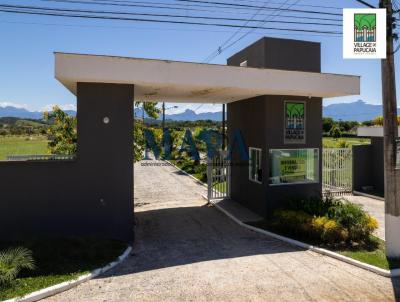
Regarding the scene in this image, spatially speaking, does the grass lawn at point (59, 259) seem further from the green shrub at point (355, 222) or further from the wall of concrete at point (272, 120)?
A: the green shrub at point (355, 222)

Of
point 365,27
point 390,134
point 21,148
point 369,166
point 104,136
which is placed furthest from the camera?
point 21,148

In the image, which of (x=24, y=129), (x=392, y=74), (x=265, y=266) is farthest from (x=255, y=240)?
(x=24, y=129)

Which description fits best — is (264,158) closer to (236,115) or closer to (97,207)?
(236,115)

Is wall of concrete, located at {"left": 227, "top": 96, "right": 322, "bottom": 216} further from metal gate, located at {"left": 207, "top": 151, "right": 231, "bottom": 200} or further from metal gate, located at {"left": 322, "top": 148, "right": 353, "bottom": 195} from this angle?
metal gate, located at {"left": 322, "top": 148, "right": 353, "bottom": 195}

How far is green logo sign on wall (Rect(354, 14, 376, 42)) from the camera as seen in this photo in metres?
8.25

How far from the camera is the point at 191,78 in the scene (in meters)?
10.0

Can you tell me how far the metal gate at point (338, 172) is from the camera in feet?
56.6

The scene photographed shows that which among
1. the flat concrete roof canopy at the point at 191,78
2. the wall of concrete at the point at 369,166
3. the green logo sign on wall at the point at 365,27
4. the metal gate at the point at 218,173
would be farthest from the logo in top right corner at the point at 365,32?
the wall of concrete at the point at 369,166

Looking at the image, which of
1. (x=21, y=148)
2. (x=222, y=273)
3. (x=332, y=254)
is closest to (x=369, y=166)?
(x=332, y=254)

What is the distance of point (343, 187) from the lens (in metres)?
17.9

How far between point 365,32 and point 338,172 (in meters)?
10.5

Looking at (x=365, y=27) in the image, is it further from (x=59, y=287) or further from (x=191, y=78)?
(x=59, y=287)

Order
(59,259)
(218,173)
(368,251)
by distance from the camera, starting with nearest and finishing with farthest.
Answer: (59,259), (368,251), (218,173)

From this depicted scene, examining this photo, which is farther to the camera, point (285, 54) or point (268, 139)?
point (285, 54)
